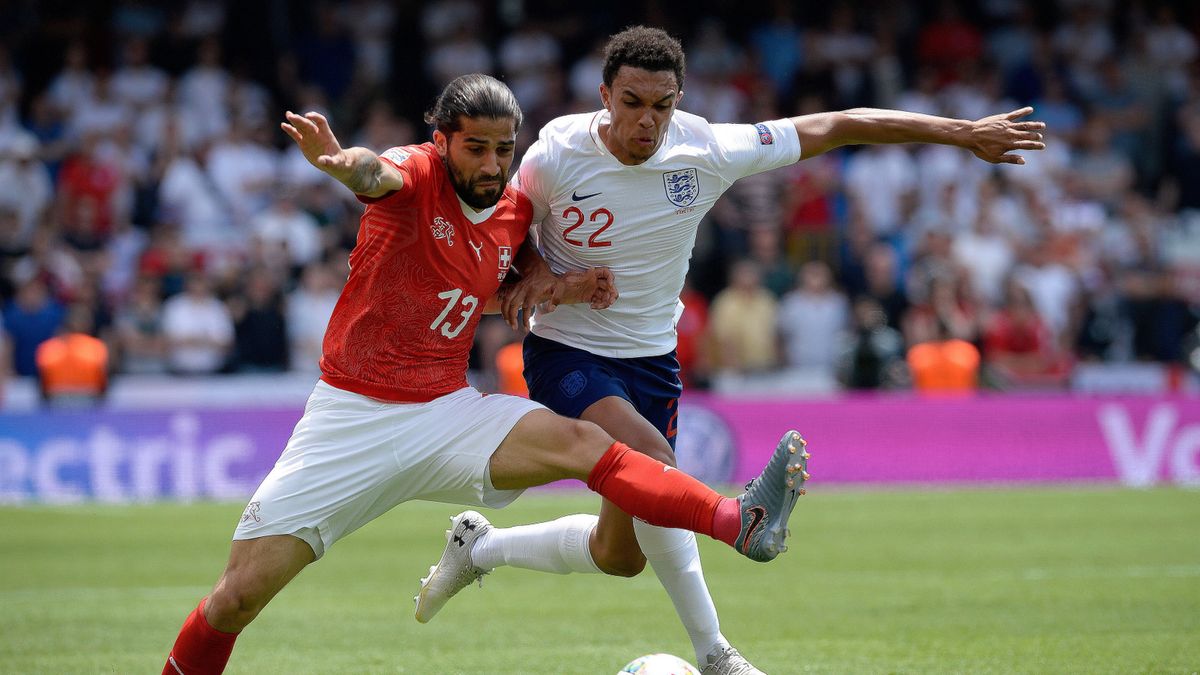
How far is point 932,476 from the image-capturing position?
15.8 m

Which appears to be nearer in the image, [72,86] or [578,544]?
[578,544]

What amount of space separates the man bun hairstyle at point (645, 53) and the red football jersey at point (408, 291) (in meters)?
0.94

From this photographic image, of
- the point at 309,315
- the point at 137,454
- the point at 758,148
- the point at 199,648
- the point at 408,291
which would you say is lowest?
the point at 137,454

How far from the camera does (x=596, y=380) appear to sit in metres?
6.78

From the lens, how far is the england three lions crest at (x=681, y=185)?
682cm

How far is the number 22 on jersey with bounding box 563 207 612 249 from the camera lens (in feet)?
22.3

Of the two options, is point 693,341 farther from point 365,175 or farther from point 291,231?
point 365,175

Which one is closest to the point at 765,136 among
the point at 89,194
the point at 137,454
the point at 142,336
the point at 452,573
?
the point at 452,573

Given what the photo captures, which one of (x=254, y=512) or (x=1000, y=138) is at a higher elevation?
(x=1000, y=138)

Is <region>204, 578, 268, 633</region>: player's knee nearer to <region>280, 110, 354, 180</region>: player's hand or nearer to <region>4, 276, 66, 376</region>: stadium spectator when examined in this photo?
<region>280, 110, 354, 180</region>: player's hand

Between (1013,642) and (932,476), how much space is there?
27.1ft

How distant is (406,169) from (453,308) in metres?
0.61

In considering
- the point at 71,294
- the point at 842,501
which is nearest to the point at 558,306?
the point at 842,501

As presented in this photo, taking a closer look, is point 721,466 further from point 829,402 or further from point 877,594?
point 877,594
